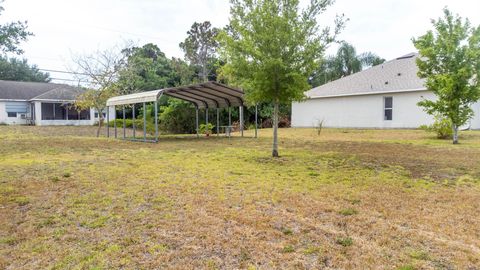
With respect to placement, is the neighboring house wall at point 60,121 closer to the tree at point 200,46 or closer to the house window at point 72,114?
the house window at point 72,114

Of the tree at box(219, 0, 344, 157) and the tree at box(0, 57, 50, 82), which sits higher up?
the tree at box(0, 57, 50, 82)

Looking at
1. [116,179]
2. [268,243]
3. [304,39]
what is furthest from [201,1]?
[268,243]

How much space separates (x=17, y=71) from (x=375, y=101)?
1485 inches

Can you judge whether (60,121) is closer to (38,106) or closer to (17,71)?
(38,106)

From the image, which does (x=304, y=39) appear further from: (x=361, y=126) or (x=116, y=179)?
(x=361, y=126)

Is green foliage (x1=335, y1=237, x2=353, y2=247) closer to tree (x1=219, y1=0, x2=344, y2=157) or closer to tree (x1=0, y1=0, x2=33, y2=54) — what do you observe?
tree (x1=219, y1=0, x2=344, y2=157)

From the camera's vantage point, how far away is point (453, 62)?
40.3 ft

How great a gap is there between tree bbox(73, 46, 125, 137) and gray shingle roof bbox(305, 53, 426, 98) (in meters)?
13.3

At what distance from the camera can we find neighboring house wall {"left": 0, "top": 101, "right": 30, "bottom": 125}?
2709 cm

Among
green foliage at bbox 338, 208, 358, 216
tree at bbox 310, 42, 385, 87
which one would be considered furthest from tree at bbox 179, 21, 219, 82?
green foliage at bbox 338, 208, 358, 216

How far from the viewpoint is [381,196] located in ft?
16.6

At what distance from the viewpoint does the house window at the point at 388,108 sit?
66.1 feet

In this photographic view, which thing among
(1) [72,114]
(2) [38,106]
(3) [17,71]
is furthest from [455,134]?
(3) [17,71]

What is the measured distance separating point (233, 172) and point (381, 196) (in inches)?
118
